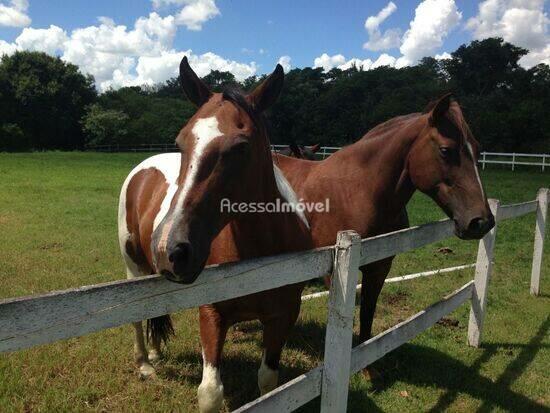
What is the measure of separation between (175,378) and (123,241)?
4.60ft

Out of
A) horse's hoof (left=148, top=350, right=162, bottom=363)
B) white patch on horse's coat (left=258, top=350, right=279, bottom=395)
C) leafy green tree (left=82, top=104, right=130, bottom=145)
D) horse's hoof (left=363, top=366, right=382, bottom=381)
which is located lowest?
horse's hoof (left=363, top=366, right=382, bottom=381)

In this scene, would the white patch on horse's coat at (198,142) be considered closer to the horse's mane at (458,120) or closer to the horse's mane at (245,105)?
the horse's mane at (245,105)

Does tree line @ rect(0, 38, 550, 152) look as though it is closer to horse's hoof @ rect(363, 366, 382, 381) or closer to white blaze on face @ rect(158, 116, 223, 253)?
horse's hoof @ rect(363, 366, 382, 381)

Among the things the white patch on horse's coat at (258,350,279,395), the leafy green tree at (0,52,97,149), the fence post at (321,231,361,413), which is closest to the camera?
the fence post at (321,231,361,413)

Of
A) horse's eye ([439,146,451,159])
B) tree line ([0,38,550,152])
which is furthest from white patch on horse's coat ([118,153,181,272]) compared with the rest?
tree line ([0,38,550,152])

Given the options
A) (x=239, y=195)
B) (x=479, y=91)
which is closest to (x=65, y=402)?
(x=239, y=195)

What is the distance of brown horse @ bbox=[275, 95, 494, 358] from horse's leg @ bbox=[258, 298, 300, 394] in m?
1.11

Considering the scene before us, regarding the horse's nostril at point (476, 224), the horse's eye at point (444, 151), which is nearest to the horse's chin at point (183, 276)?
the horse's nostril at point (476, 224)

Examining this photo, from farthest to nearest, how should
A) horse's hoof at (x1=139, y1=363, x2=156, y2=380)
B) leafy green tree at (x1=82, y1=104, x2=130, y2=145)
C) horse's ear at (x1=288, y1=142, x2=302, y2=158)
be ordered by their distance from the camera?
leafy green tree at (x1=82, y1=104, x2=130, y2=145)
horse's ear at (x1=288, y1=142, x2=302, y2=158)
horse's hoof at (x1=139, y1=363, x2=156, y2=380)

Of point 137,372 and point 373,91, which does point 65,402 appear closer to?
point 137,372

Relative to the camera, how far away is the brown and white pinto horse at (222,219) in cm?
173

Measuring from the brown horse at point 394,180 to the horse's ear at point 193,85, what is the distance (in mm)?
1762

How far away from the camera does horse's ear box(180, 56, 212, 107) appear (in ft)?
7.46

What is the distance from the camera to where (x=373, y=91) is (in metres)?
54.3
